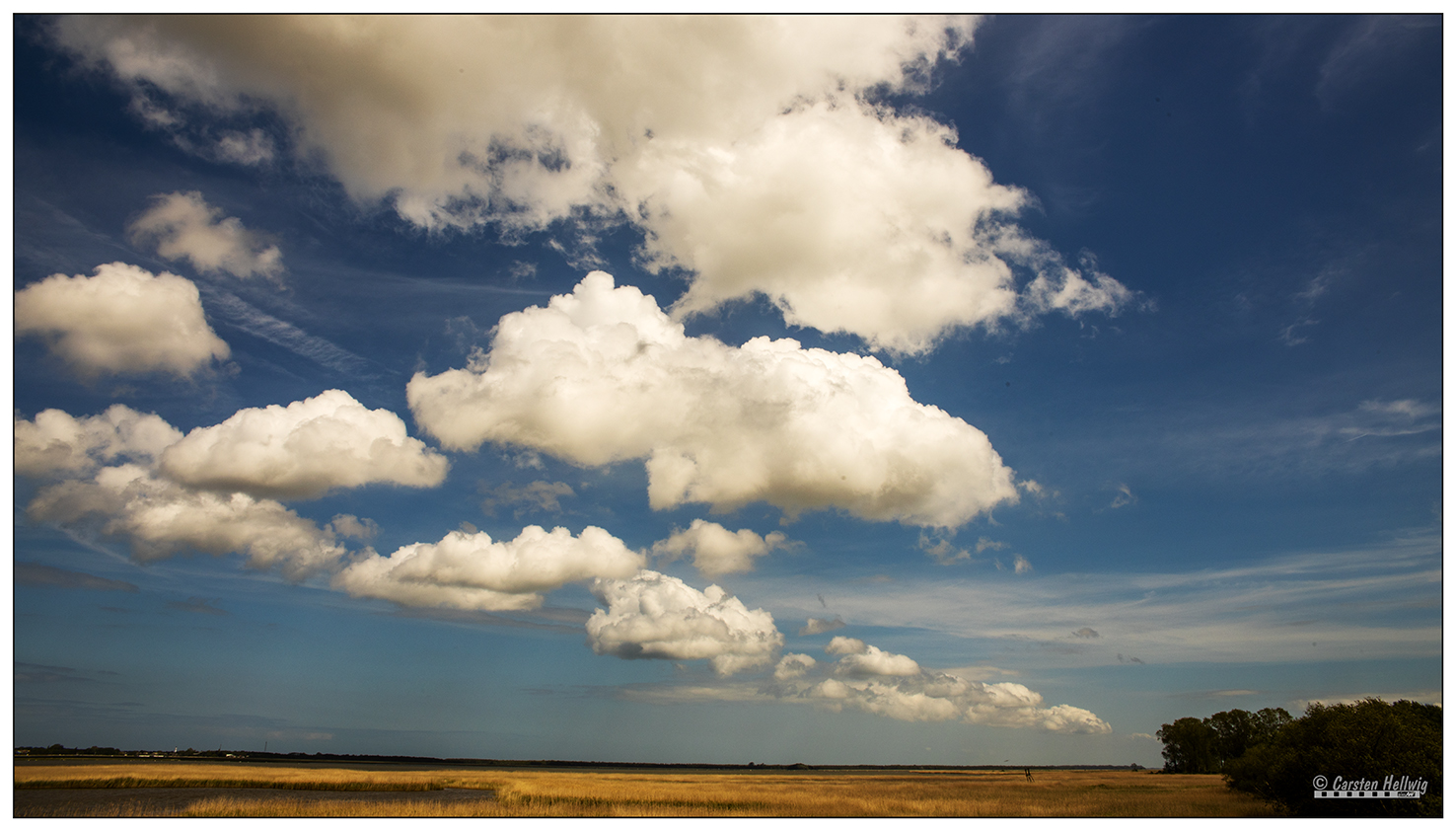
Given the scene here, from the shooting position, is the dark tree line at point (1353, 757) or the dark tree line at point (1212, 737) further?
the dark tree line at point (1212, 737)

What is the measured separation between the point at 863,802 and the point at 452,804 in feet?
107

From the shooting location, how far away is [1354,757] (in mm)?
37469

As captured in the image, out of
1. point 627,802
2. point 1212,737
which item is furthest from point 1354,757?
point 1212,737

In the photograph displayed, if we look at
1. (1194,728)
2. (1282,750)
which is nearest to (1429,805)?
(1282,750)

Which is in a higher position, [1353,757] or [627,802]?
[1353,757]

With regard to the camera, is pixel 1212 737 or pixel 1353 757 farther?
pixel 1212 737

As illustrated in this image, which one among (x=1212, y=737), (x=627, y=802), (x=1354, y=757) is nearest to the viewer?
(x=1354, y=757)

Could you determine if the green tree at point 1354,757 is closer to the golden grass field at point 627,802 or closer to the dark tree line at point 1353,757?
the dark tree line at point 1353,757

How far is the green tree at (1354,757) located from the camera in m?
35.6

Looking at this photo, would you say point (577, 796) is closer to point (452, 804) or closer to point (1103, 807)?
point (452, 804)

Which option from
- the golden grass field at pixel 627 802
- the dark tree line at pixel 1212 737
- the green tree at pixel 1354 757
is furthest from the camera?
the dark tree line at pixel 1212 737

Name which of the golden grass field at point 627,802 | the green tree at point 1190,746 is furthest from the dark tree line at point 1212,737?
the golden grass field at point 627,802

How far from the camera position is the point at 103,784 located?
63.1m

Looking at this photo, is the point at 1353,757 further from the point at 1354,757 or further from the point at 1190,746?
the point at 1190,746
